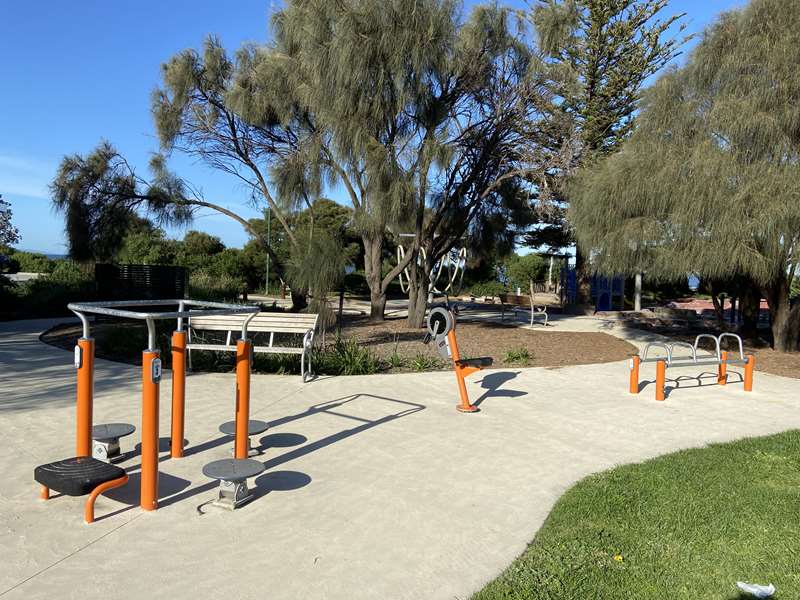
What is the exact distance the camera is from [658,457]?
5.36 meters

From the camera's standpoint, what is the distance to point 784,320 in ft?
41.7

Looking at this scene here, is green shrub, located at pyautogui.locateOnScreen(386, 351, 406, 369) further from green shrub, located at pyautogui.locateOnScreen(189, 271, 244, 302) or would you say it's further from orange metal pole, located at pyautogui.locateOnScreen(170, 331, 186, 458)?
green shrub, located at pyautogui.locateOnScreen(189, 271, 244, 302)

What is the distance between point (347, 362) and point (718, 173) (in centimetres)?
709

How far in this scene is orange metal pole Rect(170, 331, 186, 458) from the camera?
4227mm

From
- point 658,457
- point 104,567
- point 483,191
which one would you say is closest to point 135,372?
point 104,567

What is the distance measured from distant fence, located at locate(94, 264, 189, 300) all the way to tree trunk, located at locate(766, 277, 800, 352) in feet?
45.1

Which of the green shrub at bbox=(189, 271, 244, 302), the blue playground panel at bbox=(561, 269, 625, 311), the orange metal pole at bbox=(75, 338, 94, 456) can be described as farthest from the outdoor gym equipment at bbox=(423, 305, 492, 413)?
the blue playground panel at bbox=(561, 269, 625, 311)

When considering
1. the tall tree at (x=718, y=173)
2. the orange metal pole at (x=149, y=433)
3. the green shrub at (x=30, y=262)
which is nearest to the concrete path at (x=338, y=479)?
the orange metal pole at (x=149, y=433)

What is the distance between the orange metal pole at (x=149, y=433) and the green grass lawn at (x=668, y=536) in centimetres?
214

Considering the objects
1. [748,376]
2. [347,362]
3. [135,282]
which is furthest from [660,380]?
[135,282]

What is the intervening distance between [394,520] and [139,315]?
6.67 feet

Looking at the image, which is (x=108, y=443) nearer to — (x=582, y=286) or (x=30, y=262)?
(x=582, y=286)

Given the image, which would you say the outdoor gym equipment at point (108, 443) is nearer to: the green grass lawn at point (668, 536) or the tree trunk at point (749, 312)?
the green grass lawn at point (668, 536)

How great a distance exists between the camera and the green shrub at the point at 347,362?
8.91 meters
